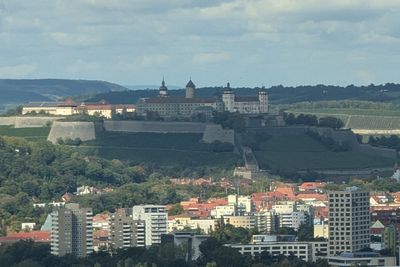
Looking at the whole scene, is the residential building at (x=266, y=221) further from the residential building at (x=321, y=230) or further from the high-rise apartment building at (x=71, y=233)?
the high-rise apartment building at (x=71, y=233)

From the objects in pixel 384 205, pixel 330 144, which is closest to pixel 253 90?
pixel 330 144

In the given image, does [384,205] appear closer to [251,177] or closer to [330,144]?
[251,177]

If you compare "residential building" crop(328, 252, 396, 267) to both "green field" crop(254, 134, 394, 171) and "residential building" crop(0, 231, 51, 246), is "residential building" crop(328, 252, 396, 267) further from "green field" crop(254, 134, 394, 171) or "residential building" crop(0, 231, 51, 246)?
"green field" crop(254, 134, 394, 171)

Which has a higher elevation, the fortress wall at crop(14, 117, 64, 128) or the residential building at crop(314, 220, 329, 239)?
the fortress wall at crop(14, 117, 64, 128)

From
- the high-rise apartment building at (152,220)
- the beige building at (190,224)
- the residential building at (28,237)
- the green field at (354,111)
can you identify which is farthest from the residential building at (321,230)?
the green field at (354,111)

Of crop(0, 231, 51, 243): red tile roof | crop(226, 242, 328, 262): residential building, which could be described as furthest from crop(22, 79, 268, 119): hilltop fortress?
crop(226, 242, 328, 262): residential building
